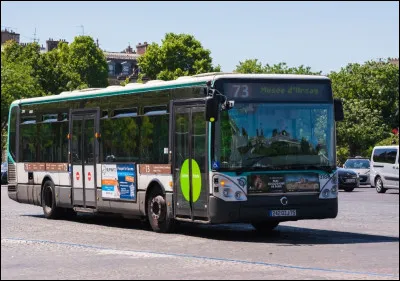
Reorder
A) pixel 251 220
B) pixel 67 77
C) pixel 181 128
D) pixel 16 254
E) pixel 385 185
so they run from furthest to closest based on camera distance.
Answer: pixel 67 77 → pixel 385 185 → pixel 181 128 → pixel 251 220 → pixel 16 254

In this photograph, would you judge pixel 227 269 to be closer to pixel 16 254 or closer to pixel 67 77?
pixel 16 254

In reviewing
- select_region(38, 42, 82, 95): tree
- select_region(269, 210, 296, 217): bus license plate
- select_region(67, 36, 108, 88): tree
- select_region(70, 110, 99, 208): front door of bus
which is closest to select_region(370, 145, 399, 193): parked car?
select_region(70, 110, 99, 208): front door of bus

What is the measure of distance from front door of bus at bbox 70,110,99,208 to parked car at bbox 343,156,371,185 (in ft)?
99.9

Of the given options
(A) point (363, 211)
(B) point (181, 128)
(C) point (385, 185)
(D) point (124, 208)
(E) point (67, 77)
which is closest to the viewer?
(B) point (181, 128)

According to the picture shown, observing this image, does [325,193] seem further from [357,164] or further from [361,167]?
[357,164]

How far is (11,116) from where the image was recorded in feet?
93.8

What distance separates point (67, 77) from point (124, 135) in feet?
214

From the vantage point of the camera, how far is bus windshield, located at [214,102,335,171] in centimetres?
1862

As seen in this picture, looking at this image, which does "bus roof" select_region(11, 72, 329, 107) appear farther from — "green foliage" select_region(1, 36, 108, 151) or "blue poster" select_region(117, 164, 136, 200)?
"green foliage" select_region(1, 36, 108, 151)

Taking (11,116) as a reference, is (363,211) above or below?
below

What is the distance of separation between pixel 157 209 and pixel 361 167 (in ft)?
114

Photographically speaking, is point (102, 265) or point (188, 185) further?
point (188, 185)

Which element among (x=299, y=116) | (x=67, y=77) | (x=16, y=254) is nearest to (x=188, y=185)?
(x=299, y=116)

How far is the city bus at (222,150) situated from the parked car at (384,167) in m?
20.4
